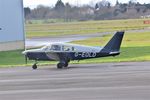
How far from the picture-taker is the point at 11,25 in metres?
54.4

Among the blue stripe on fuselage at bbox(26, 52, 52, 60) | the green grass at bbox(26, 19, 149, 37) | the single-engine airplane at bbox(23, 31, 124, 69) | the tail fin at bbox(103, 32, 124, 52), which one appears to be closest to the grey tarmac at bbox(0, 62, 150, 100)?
the single-engine airplane at bbox(23, 31, 124, 69)

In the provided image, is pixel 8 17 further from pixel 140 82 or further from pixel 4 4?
pixel 140 82

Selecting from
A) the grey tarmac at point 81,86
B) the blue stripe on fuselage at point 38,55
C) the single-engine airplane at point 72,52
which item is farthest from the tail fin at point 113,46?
the grey tarmac at point 81,86

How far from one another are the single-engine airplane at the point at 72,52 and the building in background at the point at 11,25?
2088 centimetres

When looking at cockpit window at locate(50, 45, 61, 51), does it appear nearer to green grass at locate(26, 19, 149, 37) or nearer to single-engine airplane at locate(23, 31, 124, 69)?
single-engine airplane at locate(23, 31, 124, 69)

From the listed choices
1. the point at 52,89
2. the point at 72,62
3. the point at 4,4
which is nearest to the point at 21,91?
the point at 52,89

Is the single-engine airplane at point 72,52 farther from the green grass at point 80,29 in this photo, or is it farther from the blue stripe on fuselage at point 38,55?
the green grass at point 80,29

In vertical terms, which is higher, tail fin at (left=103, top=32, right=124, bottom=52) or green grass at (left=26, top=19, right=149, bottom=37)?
tail fin at (left=103, top=32, right=124, bottom=52)

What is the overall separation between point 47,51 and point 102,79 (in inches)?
405

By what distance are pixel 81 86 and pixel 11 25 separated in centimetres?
3507

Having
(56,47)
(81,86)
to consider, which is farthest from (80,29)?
(81,86)

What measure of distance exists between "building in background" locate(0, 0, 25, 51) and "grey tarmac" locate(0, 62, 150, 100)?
88.2 feet

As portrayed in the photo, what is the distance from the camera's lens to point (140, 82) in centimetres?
2048

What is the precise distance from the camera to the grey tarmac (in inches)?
678
